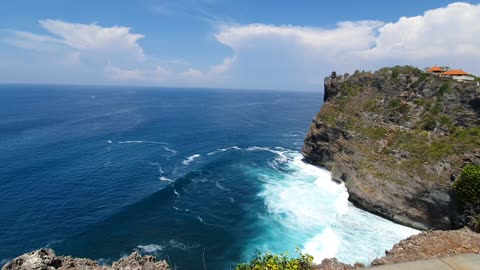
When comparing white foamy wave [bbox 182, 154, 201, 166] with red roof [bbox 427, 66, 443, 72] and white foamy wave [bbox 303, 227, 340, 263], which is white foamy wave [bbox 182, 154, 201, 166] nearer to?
white foamy wave [bbox 303, 227, 340, 263]

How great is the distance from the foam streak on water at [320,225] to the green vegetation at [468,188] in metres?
10.5

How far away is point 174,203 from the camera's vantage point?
209 feet

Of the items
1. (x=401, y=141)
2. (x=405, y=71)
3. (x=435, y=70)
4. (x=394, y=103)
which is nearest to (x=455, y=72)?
Result: (x=435, y=70)

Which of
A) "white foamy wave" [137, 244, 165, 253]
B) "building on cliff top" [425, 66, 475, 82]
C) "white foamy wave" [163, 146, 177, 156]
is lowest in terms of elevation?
"white foamy wave" [137, 244, 165, 253]

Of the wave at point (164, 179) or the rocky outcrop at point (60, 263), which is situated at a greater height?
the rocky outcrop at point (60, 263)

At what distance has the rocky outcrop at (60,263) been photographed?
23.7 m

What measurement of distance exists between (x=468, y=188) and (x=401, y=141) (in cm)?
2177

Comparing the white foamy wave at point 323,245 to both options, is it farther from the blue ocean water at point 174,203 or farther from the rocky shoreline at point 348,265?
the rocky shoreline at point 348,265

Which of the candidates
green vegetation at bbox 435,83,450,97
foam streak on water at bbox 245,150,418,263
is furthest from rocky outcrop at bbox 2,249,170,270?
green vegetation at bbox 435,83,450,97

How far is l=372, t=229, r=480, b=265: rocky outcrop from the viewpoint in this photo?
88.7ft

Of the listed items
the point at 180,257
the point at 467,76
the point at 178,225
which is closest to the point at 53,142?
the point at 178,225

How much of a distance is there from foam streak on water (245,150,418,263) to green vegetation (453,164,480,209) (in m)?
10.5

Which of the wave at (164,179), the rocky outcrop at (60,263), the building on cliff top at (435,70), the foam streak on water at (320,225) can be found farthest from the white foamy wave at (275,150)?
the rocky outcrop at (60,263)

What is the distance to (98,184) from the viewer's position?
70625 millimetres
